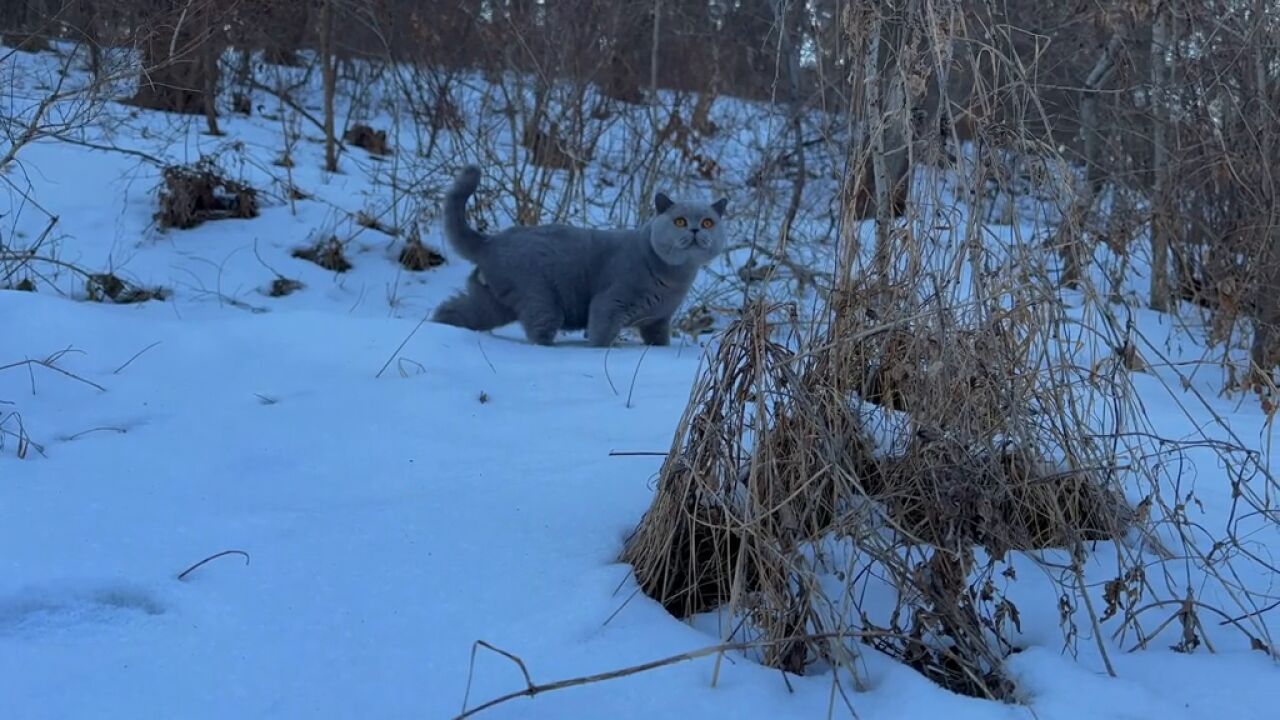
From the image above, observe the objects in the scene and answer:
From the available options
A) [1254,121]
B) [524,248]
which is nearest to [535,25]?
[524,248]

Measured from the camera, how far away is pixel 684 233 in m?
4.88

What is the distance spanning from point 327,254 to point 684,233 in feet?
8.95

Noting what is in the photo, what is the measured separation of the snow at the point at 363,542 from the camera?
179 centimetres

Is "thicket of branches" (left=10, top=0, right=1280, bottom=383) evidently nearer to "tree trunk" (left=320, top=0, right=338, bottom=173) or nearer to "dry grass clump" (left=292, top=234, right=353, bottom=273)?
"tree trunk" (left=320, top=0, right=338, bottom=173)

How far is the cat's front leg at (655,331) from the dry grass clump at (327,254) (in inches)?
93.0

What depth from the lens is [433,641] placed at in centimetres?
193

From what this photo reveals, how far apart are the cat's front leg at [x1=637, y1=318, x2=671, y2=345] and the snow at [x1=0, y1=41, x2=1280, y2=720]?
108 centimetres

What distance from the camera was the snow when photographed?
1791 millimetres

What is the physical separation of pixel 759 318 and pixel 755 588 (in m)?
0.52

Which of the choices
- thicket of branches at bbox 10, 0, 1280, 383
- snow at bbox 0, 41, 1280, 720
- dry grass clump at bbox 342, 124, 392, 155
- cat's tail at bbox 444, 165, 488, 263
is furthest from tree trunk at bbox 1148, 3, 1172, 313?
dry grass clump at bbox 342, 124, 392, 155

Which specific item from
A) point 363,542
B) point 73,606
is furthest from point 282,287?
point 73,606

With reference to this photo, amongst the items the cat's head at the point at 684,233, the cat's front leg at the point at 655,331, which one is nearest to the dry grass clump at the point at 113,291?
the cat's front leg at the point at 655,331

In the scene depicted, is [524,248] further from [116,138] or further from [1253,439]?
[116,138]

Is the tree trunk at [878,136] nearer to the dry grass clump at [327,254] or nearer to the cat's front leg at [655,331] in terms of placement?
the cat's front leg at [655,331]
